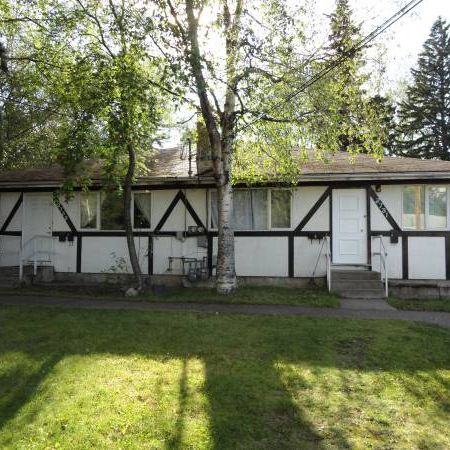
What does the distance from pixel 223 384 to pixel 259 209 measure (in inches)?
326

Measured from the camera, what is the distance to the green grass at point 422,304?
10.1 m

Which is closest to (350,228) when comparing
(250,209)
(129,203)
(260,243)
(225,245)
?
(260,243)

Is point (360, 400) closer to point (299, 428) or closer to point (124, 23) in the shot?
point (299, 428)

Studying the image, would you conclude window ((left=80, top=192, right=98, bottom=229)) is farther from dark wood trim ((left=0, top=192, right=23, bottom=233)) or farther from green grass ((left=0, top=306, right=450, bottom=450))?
green grass ((left=0, top=306, right=450, bottom=450))

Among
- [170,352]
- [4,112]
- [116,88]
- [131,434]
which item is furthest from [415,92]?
[131,434]

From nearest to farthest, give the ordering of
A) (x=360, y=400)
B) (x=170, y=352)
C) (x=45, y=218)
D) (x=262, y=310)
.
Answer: (x=360, y=400) < (x=170, y=352) < (x=262, y=310) < (x=45, y=218)

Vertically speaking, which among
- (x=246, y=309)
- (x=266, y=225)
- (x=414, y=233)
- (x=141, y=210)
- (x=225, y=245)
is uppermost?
(x=141, y=210)

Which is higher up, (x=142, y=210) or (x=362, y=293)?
(x=142, y=210)

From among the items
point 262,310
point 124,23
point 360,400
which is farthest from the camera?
point 124,23

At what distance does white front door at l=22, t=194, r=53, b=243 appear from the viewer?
48.8 feet

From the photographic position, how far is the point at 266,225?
525 inches

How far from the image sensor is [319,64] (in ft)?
37.8

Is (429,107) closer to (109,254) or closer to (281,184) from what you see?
(281,184)

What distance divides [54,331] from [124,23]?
6924mm
